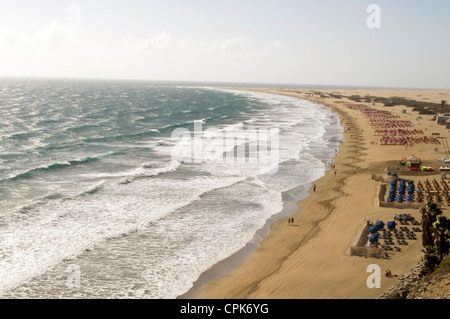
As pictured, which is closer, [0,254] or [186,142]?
[0,254]

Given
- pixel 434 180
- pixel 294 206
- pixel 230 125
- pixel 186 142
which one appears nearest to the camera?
pixel 294 206

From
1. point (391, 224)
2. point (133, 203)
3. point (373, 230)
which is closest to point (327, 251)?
point (373, 230)

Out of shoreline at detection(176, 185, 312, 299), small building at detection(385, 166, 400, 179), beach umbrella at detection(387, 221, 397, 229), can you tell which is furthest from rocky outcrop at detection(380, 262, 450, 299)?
small building at detection(385, 166, 400, 179)

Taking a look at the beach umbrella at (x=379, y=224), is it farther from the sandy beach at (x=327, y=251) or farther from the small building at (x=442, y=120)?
the small building at (x=442, y=120)

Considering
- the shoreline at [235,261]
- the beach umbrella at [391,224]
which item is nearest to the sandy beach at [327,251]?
the shoreline at [235,261]

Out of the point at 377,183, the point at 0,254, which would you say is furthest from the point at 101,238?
the point at 377,183

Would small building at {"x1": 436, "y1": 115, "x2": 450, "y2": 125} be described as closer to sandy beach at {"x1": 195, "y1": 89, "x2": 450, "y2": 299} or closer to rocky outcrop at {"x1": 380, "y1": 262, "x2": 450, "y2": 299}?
sandy beach at {"x1": 195, "y1": 89, "x2": 450, "y2": 299}

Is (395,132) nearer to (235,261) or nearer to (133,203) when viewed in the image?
(133,203)

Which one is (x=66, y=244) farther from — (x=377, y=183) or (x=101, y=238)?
(x=377, y=183)

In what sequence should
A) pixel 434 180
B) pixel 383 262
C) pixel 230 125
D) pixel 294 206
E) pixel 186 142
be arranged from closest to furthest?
pixel 383 262, pixel 294 206, pixel 434 180, pixel 186 142, pixel 230 125
